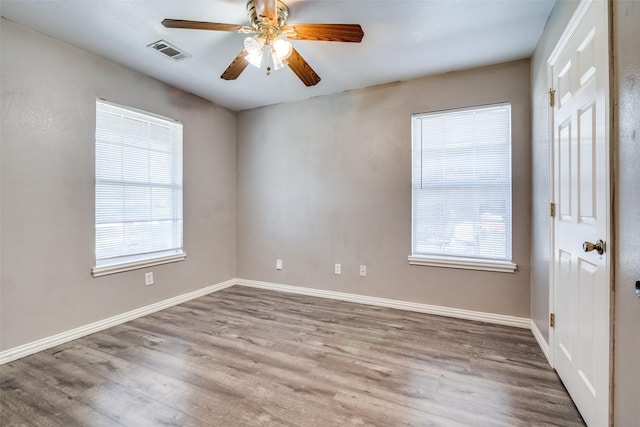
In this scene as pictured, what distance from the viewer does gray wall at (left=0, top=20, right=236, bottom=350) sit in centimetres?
223

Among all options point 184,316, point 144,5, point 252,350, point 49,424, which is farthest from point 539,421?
point 144,5

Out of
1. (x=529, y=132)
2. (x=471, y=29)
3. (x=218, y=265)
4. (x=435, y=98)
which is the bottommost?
(x=218, y=265)

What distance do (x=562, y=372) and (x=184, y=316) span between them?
3.22 m

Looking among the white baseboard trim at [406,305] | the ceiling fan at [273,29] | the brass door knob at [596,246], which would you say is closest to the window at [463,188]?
the white baseboard trim at [406,305]

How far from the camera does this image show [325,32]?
1.89 metres

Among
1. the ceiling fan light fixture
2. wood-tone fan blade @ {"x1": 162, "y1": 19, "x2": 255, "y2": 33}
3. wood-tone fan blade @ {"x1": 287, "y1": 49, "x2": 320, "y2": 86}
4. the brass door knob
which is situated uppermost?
wood-tone fan blade @ {"x1": 162, "y1": 19, "x2": 255, "y2": 33}

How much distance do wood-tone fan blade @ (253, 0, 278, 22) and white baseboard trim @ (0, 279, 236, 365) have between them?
298 centimetres

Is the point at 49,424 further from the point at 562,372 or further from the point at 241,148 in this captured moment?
the point at 241,148

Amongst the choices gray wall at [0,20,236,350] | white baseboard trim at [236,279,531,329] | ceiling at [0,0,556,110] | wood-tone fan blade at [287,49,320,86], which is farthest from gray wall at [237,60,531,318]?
gray wall at [0,20,236,350]

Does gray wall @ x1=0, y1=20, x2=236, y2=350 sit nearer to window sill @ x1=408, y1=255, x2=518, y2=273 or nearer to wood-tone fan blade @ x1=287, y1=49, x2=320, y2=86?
wood-tone fan blade @ x1=287, y1=49, x2=320, y2=86

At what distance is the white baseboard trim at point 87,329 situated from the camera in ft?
7.34

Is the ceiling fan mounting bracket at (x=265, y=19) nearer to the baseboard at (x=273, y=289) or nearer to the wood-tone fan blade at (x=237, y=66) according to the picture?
the wood-tone fan blade at (x=237, y=66)

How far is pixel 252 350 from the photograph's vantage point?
237cm

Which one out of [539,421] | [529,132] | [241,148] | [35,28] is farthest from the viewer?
[241,148]
